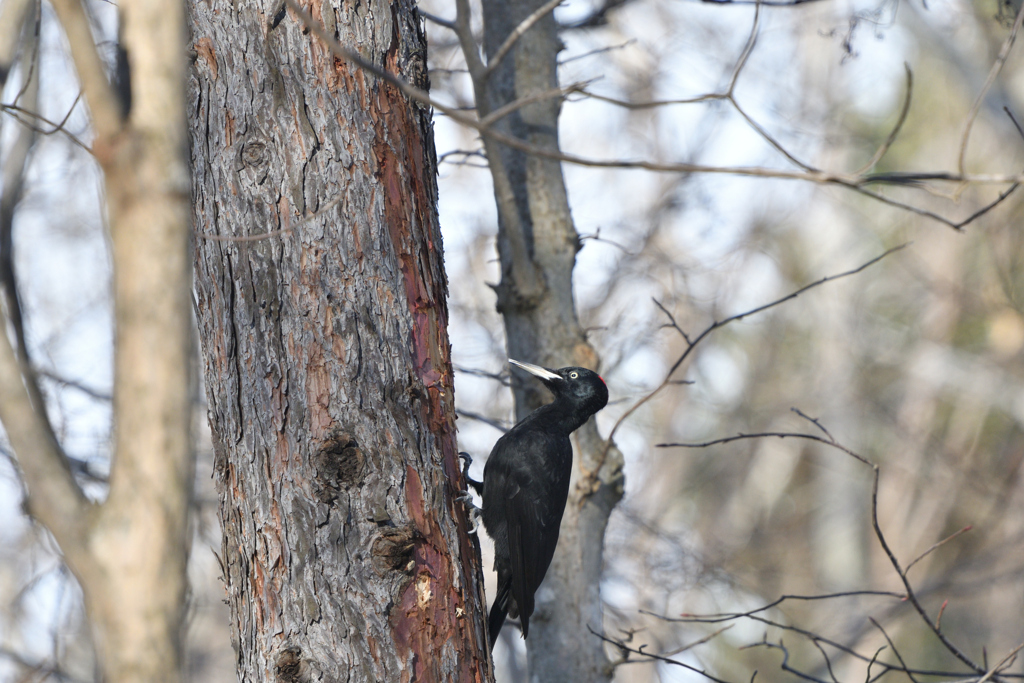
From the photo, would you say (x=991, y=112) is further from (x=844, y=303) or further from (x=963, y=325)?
(x=963, y=325)

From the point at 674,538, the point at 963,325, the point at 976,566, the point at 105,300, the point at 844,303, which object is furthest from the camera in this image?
the point at 963,325

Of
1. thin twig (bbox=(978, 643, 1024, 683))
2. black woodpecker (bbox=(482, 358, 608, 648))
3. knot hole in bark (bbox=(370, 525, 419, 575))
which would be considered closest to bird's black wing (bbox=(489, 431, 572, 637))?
black woodpecker (bbox=(482, 358, 608, 648))

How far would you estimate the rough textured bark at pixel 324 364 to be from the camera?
2.03 meters

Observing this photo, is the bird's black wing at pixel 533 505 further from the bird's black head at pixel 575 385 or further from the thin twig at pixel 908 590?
the thin twig at pixel 908 590

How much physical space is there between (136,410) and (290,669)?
0.96 metres

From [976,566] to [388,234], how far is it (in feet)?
33.5

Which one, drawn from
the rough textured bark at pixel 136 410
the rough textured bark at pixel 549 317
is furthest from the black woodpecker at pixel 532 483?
the rough textured bark at pixel 136 410

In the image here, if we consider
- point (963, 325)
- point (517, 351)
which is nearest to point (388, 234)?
point (517, 351)

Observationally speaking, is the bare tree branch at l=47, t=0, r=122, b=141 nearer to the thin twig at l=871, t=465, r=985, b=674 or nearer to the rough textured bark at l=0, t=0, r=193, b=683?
the rough textured bark at l=0, t=0, r=193, b=683

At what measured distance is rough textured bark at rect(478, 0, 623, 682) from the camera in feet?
11.5

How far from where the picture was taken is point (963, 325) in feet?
48.0

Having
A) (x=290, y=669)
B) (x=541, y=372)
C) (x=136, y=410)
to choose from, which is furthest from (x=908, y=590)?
(x=136, y=410)

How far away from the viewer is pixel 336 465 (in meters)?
2.09

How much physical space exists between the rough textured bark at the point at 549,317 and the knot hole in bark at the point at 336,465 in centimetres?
164
